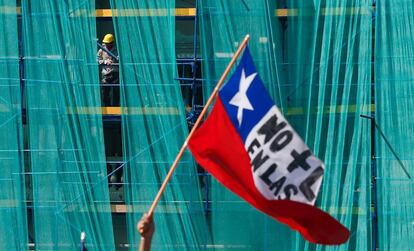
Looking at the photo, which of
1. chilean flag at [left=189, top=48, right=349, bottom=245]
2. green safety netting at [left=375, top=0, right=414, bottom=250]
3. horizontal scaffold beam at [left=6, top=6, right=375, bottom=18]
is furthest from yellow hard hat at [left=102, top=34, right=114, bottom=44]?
chilean flag at [left=189, top=48, right=349, bottom=245]

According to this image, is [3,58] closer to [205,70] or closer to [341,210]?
[205,70]

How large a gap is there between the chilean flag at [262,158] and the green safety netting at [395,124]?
4.52 m

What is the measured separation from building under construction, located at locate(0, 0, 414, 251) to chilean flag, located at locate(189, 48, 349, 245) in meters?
4.46

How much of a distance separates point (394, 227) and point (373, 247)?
1.20ft

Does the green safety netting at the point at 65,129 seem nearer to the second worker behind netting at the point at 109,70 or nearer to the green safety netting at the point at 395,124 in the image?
the second worker behind netting at the point at 109,70

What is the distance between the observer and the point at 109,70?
16578 millimetres

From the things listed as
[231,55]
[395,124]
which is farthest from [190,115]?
[395,124]

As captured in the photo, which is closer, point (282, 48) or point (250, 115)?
point (250, 115)

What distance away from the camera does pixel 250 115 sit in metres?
10.9

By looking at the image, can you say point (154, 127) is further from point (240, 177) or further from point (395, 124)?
point (240, 177)

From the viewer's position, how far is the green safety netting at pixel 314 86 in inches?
607

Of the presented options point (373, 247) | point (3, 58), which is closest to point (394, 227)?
point (373, 247)

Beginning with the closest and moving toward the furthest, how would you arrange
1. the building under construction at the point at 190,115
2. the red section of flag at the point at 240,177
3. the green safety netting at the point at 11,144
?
the red section of flag at the point at 240,177 → the building under construction at the point at 190,115 → the green safety netting at the point at 11,144

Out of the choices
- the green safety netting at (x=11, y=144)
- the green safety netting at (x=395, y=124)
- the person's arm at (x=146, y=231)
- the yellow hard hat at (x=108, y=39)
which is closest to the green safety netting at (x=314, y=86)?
the green safety netting at (x=395, y=124)
